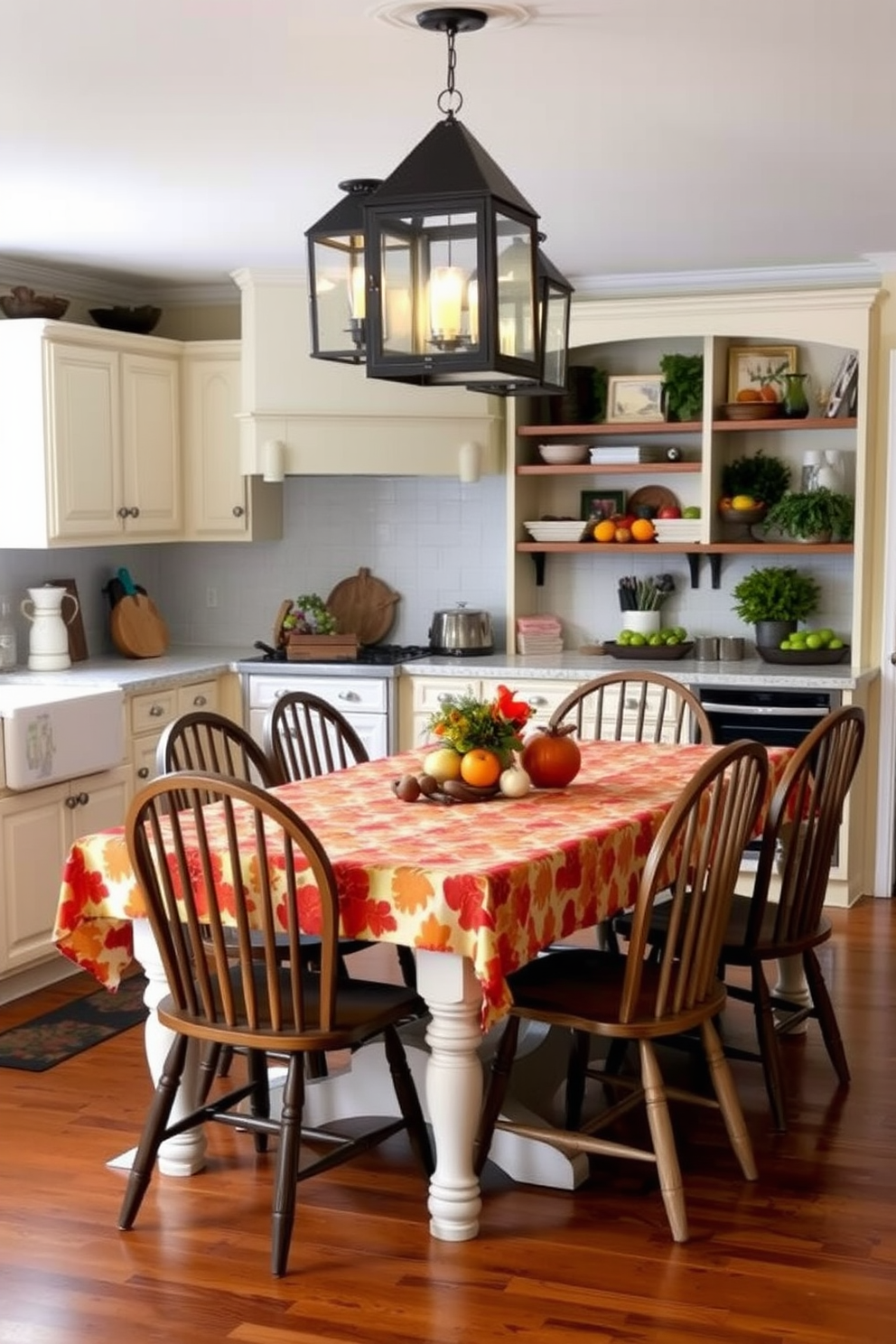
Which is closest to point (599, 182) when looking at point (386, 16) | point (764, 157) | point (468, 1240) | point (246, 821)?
point (764, 157)

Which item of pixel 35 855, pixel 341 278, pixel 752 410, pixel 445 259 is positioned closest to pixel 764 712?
pixel 752 410

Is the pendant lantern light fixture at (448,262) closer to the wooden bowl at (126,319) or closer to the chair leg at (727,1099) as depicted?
the chair leg at (727,1099)

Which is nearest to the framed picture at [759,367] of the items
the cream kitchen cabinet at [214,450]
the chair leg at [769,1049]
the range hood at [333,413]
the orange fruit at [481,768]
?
the range hood at [333,413]

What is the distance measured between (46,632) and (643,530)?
2.38m

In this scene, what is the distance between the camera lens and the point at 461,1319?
3.07 m

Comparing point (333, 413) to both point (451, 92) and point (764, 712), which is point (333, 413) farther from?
point (451, 92)

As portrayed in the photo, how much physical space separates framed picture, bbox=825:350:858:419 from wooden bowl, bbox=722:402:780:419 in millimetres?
214

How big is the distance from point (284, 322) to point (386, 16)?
137 inches

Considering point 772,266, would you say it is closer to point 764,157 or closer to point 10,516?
point 764,157

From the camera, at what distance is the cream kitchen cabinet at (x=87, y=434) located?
6.15m

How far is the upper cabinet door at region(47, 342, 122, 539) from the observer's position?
20.3 feet

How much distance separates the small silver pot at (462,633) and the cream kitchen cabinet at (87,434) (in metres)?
1.20

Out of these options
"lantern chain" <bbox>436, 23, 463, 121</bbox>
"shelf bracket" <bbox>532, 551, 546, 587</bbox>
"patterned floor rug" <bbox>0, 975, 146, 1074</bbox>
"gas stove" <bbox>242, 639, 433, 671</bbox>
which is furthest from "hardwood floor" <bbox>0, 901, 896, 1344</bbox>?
"shelf bracket" <bbox>532, 551, 546, 587</bbox>

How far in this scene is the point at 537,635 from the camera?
22.7 ft
